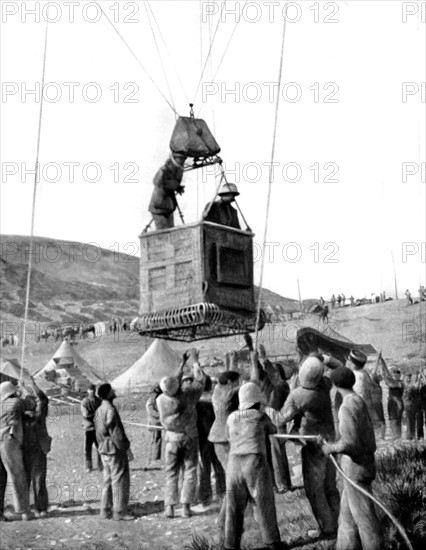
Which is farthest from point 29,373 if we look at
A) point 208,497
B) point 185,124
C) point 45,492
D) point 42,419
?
point 185,124

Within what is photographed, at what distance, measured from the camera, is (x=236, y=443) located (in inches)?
327

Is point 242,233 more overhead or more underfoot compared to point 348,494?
more overhead

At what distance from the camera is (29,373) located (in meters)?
9.23

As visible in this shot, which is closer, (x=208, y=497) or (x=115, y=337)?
(x=208, y=497)

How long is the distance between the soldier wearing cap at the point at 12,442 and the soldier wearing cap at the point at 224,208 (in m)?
2.16

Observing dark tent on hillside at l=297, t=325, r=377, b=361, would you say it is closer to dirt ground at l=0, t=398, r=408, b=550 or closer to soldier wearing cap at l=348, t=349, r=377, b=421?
soldier wearing cap at l=348, t=349, r=377, b=421

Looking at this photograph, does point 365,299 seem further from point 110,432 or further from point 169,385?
point 110,432

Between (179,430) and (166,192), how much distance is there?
6.59ft

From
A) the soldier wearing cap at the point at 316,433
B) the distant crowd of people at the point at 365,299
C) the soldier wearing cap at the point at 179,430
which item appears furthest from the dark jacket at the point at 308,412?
the distant crowd of people at the point at 365,299

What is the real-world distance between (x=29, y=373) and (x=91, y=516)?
4.33 ft

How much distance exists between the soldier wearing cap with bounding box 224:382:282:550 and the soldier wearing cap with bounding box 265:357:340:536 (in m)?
0.43

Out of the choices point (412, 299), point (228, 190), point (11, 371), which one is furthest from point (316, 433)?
point (412, 299)

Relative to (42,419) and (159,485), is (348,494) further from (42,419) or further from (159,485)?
(42,419)

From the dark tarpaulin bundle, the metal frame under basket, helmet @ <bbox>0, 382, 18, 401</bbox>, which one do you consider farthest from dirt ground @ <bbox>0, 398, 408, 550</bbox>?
the dark tarpaulin bundle
